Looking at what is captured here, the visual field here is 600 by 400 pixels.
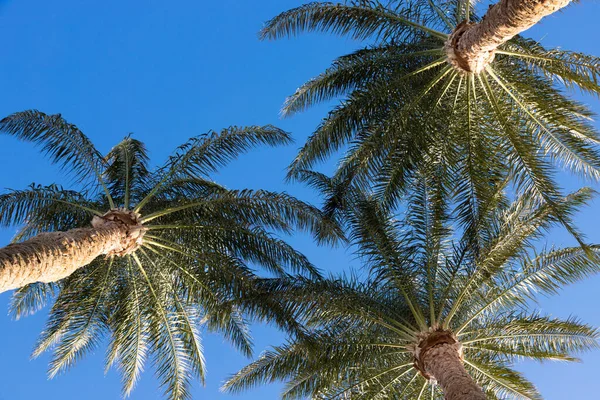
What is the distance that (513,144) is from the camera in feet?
31.9

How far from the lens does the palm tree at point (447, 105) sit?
9664mm

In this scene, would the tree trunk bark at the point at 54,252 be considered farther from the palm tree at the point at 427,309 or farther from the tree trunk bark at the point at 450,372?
the tree trunk bark at the point at 450,372

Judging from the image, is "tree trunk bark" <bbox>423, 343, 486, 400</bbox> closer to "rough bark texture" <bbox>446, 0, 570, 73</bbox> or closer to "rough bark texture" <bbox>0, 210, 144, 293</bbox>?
"rough bark texture" <bbox>446, 0, 570, 73</bbox>

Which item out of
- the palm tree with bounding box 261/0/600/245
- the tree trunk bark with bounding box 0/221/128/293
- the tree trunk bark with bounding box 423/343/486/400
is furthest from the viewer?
the palm tree with bounding box 261/0/600/245

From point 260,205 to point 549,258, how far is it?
17.4 feet

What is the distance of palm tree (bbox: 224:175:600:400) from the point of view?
9766 millimetres

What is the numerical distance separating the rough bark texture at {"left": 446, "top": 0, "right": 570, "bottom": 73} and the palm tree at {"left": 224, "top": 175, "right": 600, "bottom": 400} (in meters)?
2.55

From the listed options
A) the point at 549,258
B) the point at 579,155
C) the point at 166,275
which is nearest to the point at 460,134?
the point at 579,155

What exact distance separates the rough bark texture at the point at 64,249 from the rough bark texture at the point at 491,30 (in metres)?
6.06

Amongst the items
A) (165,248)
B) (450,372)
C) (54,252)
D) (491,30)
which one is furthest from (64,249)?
(491,30)

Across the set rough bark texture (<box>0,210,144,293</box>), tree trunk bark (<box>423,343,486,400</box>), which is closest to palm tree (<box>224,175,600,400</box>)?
tree trunk bark (<box>423,343,486,400</box>)

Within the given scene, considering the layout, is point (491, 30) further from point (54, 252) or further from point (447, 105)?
point (54, 252)

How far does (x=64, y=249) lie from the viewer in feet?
26.9

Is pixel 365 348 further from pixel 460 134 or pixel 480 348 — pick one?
pixel 460 134
